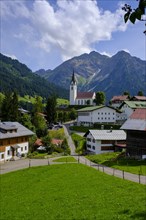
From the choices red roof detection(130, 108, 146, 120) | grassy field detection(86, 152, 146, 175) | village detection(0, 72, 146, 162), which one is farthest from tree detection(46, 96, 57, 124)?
grassy field detection(86, 152, 146, 175)

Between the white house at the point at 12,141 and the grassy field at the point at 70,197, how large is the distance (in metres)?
17.5

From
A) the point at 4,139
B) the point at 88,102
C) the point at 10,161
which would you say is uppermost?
the point at 88,102

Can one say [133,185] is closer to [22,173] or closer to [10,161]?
[22,173]

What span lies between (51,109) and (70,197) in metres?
87.1

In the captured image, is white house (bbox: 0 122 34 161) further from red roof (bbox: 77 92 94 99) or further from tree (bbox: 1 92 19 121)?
red roof (bbox: 77 92 94 99)

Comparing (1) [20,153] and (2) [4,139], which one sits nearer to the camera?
(2) [4,139]

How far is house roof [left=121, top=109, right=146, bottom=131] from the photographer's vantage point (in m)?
54.8

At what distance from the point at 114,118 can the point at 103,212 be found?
86.5m

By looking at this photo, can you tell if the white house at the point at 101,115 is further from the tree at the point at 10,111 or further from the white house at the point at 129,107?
the tree at the point at 10,111

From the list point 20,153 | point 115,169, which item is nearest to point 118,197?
point 115,169

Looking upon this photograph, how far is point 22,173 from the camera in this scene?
4384cm

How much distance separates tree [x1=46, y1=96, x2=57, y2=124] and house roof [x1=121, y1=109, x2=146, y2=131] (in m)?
56.2

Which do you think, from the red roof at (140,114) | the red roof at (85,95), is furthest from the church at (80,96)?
the red roof at (140,114)

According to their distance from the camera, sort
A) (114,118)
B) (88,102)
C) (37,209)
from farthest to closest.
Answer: (88,102)
(114,118)
(37,209)
